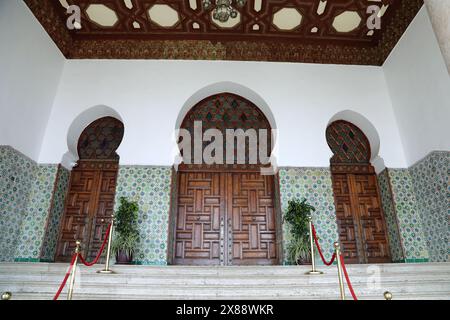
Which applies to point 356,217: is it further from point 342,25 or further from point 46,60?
point 46,60

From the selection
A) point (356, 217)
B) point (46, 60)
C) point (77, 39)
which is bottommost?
point (356, 217)

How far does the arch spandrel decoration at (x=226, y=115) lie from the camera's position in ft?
18.2

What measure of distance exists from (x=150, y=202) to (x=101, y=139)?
5.09 ft

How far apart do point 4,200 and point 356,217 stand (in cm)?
501

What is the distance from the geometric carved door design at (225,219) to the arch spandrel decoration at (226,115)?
24.4 inches

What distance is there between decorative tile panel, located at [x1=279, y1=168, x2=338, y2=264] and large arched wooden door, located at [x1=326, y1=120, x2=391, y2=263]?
15.2 inches

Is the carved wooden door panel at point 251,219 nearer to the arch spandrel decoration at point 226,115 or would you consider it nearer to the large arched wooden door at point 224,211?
the large arched wooden door at point 224,211

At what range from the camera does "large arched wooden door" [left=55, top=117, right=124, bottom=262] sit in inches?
192

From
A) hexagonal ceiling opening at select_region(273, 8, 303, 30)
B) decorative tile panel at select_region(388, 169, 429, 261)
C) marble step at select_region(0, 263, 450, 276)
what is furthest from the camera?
hexagonal ceiling opening at select_region(273, 8, 303, 30)

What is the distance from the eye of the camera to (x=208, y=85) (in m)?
5.42

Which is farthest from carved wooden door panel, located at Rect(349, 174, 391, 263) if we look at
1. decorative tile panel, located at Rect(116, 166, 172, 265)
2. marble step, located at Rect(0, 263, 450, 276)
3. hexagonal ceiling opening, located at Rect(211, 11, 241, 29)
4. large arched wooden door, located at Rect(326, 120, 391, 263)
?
hexagonal ceiling opening, located at Rect(211, 11, 241, 29)

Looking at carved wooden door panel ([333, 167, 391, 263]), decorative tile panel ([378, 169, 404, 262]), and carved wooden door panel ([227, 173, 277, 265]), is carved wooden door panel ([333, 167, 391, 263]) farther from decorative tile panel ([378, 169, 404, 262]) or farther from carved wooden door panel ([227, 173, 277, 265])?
carved wooden door panel ([227, 173, 277, 265])
